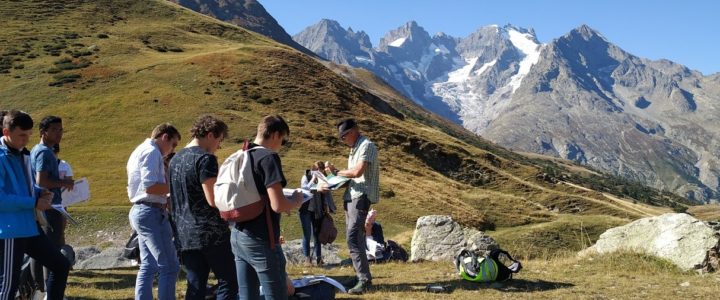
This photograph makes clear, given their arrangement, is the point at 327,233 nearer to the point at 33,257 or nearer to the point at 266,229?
the point at 266,229

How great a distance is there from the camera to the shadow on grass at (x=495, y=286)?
964cm

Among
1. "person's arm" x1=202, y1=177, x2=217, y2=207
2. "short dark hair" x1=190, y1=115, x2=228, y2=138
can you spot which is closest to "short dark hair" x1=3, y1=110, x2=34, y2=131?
"short dark hair" x1=190, y1=115, x2=228, y2=138

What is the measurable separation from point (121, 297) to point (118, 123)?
44.0 meters

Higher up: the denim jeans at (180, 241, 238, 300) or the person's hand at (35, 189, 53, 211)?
the person's hand at (35, 189, 53, 211)

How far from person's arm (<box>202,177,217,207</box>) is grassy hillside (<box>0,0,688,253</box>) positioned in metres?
22.5

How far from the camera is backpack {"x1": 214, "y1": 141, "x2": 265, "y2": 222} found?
5.48 m

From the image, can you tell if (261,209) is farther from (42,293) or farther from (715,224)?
(715,224)

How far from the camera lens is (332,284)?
8250mm

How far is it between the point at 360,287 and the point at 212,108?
1851 inches

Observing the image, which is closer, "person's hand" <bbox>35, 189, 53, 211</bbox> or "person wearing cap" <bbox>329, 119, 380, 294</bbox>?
"person's hand" <bbox>35, 189, 53, 211</bbox>

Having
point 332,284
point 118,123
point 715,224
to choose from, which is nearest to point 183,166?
point 332,284

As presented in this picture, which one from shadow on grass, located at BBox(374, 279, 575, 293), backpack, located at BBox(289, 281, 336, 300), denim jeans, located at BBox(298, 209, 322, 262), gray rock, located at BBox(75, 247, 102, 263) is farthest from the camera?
gray rock, located at BBox(75, 247, 102, 263)

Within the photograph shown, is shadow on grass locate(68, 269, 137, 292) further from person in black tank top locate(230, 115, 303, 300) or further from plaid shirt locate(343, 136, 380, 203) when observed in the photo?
person in black tank top locate(230, 115, 303, 300)

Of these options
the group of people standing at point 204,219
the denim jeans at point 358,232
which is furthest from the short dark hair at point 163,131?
the denim jeans at point 358,232
